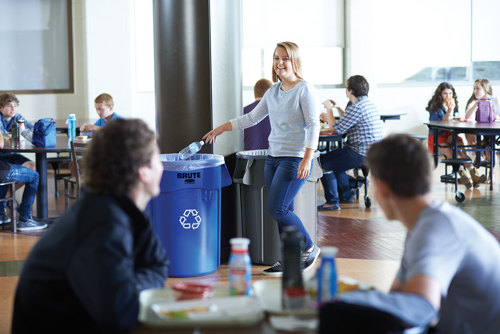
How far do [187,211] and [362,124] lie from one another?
2.88m

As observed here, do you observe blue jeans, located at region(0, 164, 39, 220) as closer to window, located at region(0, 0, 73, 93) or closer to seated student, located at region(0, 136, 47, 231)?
seated student, located at region(0, 136, 47, 231)

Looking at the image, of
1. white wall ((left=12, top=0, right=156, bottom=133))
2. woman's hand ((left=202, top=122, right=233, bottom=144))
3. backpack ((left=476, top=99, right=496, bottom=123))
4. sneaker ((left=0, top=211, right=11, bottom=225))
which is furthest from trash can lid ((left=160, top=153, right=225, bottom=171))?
white wall ((left=12, top=0, right=156, bottom=133))

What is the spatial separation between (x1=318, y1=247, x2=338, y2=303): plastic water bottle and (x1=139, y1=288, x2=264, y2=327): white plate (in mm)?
161

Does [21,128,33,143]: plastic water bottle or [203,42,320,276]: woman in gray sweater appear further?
[21,128,33,143]: plastic water bottle

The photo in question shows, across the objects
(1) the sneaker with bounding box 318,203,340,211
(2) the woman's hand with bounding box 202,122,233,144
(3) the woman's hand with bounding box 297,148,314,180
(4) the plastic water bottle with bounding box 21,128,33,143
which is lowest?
(1) the sneaker with bounding box 318,203,340,211

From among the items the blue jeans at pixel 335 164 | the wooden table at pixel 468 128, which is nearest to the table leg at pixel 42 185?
the blue jeans at pixel 335 164

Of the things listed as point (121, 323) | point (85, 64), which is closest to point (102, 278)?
point (121, 323)

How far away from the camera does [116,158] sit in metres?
1.78

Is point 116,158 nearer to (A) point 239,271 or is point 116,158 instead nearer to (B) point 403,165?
(A) point 239,271

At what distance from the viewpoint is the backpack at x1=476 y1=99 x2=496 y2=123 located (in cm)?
781

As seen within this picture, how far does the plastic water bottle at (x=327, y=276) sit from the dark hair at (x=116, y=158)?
55 centimetres

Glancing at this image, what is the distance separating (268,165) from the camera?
14.3 feet

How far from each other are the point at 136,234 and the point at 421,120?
34.8 feet

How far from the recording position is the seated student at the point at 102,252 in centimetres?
162
